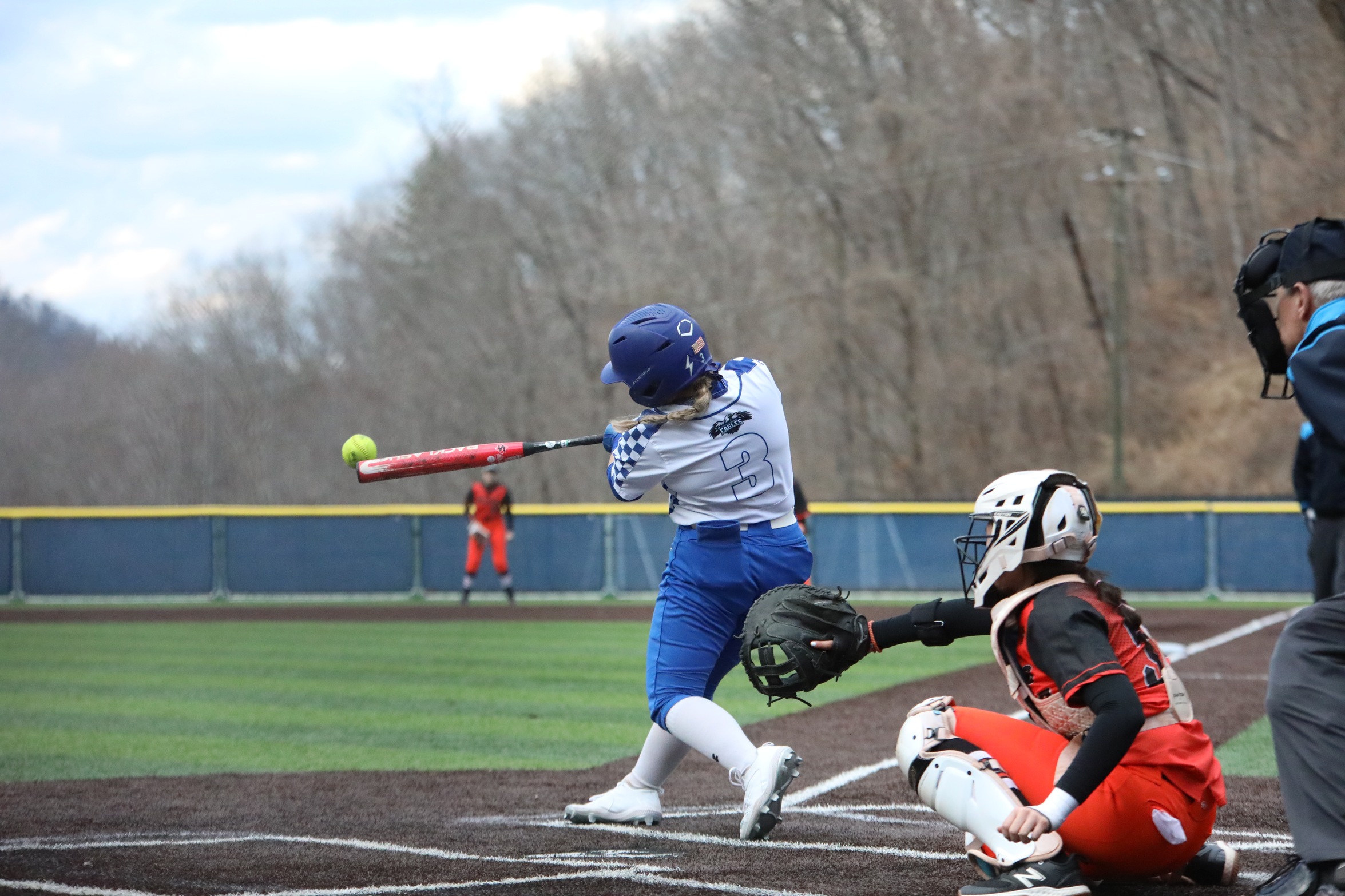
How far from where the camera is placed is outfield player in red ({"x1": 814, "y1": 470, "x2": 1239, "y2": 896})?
380 cm

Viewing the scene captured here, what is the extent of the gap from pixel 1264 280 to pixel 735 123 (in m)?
31.4

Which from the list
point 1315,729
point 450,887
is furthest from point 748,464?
point 1315,729

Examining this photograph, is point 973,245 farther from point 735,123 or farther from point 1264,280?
point 1264,280

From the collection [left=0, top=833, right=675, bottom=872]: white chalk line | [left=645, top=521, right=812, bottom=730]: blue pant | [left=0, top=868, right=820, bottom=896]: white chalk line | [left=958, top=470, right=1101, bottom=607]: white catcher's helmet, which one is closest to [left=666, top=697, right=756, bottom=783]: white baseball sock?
[left=645, top=521, right=812, bottom=730]: blue pant

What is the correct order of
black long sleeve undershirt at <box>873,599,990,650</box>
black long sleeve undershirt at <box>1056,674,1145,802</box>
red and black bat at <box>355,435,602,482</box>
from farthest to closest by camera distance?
red and black bat at <box>355,435,602,482</box> → black long sleeve undershirt at <box>873,599,990,650</box> → black long sleeve undershirt at <box>1056,674,1145,802</box>

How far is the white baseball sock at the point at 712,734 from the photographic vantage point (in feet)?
16.5

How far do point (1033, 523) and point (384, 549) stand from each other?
18762 millimetres

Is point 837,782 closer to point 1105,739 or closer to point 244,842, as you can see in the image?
point 244,842

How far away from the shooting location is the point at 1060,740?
407 centimetres

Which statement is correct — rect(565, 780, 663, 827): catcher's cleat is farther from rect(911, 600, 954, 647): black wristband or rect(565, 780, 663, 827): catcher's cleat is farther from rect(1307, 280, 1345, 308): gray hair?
rect(1307, 280, 1345, 308): gray hair

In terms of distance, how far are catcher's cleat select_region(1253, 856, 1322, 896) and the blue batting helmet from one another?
2550mm

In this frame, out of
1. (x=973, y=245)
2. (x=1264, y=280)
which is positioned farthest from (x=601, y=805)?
(x=973, y=245)

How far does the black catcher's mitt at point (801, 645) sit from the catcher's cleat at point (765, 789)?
24.5 inches

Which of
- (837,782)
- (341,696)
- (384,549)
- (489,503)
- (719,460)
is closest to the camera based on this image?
(719,460)
